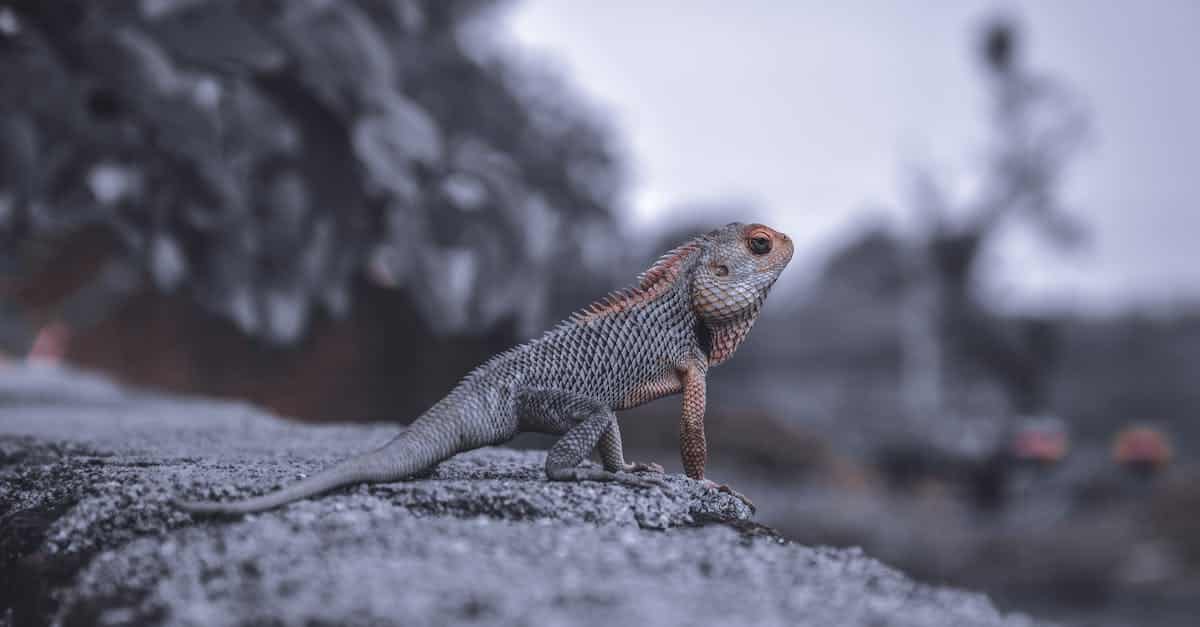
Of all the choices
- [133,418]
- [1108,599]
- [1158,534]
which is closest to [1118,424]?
[1158,534]

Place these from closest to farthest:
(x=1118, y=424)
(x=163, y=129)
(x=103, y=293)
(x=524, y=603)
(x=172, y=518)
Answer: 1. (x=524, y=603)
2. (x=172, y=518)
3. (x=163, y=129)
4. (x=103, y=293)
5. (x=1118, y=424)

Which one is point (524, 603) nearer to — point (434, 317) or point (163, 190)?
point (434, 317)

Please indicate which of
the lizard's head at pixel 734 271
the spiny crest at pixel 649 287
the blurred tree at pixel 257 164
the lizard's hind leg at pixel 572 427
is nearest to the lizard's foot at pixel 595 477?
the lizard's hind leg at pixel 572 427

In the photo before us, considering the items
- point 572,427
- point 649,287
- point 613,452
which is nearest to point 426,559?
point 572,427

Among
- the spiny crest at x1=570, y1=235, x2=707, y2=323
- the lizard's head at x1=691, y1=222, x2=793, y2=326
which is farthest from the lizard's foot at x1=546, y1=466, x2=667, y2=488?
the lizard's head at x1=691, y1=222, x2=793, y2=326

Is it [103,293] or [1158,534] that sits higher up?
[1158,534]

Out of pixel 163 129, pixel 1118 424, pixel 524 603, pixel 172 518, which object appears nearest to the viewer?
pixel 524 603
